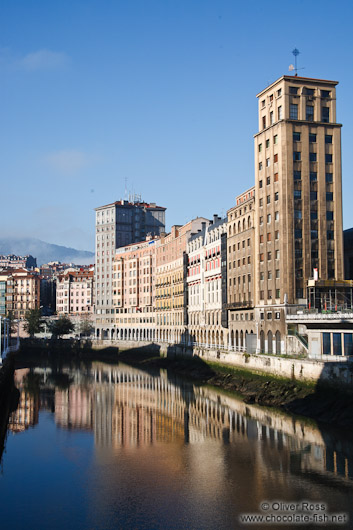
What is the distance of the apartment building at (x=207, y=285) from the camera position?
115438 mm

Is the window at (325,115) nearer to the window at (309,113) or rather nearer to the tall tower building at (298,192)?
the tall tower building at (298,192)

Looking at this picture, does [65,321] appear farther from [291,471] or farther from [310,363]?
[291,471]

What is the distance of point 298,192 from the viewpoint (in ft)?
290

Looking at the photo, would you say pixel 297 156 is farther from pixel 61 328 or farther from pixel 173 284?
pixel 61 328

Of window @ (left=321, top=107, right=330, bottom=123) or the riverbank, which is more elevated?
window @ (left=321, top=107, right=330, bottom=123)

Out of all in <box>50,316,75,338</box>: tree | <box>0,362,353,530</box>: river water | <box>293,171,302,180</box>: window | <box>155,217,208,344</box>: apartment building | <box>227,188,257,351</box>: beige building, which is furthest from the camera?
<box>50,316,75,338</box>: tree

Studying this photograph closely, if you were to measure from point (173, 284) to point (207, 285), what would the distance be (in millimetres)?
27861

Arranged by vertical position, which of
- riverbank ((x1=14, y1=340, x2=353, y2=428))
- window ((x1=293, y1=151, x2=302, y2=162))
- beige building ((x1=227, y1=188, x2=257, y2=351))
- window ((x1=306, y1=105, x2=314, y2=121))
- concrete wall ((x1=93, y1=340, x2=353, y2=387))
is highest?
window ((x1=306, y1=105, x2=314, y2=121))

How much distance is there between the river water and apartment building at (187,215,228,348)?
3932cm

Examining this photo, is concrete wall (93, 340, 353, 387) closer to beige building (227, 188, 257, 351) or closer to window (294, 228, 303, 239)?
beige building (227, 188, 257, 351)

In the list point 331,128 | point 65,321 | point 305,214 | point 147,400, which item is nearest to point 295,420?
point 147,400

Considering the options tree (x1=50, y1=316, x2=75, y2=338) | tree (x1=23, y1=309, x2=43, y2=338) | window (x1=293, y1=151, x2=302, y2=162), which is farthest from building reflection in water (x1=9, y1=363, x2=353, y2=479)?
tree (x1=23, y1=309, x2=43, y2=338)

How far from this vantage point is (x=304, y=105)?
90438 mm

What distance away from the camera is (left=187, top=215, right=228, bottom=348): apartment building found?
379 ft
